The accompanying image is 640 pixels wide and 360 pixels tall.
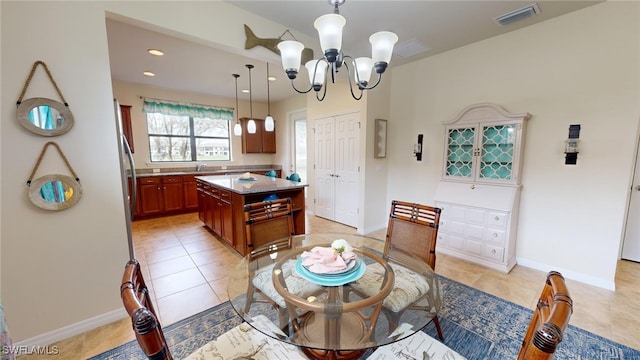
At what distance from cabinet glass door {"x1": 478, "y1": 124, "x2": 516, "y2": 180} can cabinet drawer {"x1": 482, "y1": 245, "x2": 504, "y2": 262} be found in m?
0.80

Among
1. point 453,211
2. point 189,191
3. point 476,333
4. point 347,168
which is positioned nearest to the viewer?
point 476,333

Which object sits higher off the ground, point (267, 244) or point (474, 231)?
point (267, 244)

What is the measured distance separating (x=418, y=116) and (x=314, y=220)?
8.41ft

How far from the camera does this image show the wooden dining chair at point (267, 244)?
1445mm

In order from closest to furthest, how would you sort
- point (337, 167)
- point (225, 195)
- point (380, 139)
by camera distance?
1. point (225, 195)
2. point (380, 139)
3. point (337, 167)

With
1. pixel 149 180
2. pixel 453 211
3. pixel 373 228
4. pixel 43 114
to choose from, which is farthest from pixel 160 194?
pixel 453 211

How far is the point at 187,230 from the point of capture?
4148 millimetres

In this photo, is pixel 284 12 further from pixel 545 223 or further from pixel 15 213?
pixel 545 223

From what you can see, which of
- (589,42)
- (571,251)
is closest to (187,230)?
(571,251)

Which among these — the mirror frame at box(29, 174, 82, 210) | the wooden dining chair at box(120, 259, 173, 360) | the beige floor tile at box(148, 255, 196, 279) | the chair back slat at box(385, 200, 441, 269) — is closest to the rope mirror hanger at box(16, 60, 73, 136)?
the mirror frame at box(29, 174, 82, 210)

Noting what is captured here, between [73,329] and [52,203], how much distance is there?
946 millimetres

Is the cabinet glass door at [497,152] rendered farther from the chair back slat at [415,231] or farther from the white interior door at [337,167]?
the white interior door at [337,167]

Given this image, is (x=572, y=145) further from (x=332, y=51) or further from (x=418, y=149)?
(x=332, y=51)

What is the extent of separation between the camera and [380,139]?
156 inches
